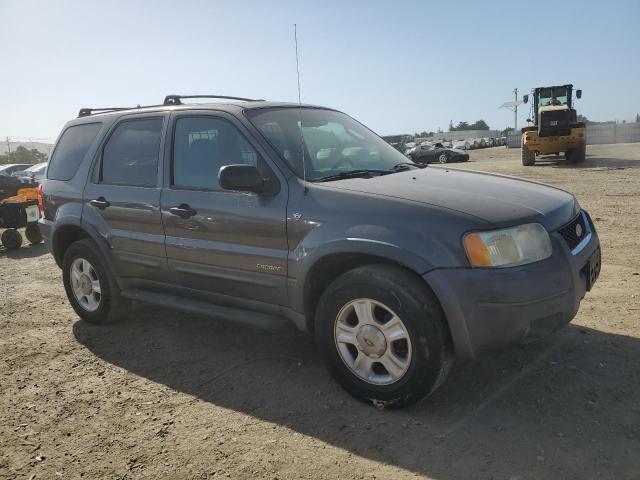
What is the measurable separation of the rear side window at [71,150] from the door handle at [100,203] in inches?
20.7

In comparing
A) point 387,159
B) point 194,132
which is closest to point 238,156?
point 194,132

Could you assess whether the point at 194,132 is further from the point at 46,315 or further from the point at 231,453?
the point at 46,315

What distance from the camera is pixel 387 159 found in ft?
13.5

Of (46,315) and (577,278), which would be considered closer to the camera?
(577,278)

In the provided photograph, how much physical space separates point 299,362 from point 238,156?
1537mm

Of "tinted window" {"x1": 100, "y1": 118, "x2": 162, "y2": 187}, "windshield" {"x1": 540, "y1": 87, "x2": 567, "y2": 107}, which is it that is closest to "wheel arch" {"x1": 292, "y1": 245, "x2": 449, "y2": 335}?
"tinted window" {"x1": 100, "y1": 118, "x2": 162, "y2": 187}

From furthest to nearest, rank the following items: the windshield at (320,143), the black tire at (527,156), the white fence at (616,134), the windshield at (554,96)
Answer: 1. the white fence at (616,134)
2. the windshield at (554,96)
3. the black tire at (527,156)
4. the windshield at (320,143)

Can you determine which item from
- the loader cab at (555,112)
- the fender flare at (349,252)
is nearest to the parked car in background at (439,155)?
the loader cab at (555,112)

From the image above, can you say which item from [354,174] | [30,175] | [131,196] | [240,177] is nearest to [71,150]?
[131,196]

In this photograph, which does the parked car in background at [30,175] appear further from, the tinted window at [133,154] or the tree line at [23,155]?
the tree line at [23,155]

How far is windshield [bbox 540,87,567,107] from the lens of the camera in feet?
74.4

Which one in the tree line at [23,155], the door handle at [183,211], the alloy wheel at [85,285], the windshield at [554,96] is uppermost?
the windshield at [554,96]

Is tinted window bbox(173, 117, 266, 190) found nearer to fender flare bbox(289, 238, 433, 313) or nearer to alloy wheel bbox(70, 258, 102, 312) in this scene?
fender flare bbox(289, 238, 433, 313)

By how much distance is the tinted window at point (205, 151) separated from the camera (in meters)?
3.72
